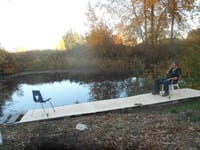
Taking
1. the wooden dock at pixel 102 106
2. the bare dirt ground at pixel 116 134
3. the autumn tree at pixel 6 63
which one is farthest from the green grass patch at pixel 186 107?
the autumn tree at pixel 6 63

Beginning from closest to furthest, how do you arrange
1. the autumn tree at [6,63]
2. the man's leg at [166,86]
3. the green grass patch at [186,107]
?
1. the green grass patch at [186,107]
2. the man's leg at [166,86]
3. the autumn tree at [6,63]

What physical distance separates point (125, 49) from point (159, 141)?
1813 cm

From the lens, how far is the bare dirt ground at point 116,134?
4.08m

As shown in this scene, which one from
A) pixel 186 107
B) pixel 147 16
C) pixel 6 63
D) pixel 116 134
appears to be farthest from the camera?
pixel 6 63

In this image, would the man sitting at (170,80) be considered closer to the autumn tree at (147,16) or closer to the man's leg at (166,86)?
the man's leg at (166,86)

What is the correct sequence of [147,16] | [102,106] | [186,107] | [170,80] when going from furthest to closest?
[147,16] < [170,80] < [102,106] < [186,107]

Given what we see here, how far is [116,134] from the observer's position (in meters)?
4.46

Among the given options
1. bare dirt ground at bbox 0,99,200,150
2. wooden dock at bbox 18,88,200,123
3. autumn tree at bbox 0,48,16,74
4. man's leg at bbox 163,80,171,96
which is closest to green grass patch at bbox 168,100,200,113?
wooden dock at bbox 18,88,200,123

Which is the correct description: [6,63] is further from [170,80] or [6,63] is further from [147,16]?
[170,80]

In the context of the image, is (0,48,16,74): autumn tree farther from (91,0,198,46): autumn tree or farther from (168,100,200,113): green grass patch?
(168,100,200,113): green grass patch

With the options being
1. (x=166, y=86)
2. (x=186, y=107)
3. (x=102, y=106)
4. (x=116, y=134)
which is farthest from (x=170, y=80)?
(x=116, y=134)

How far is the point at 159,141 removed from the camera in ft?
13.4

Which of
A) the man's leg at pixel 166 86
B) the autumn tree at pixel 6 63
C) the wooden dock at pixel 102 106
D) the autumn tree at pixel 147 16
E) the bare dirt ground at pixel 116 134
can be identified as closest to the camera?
the bare dirt ground at pixel 116 134

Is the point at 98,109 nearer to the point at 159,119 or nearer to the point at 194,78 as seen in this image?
the point at 159,119
